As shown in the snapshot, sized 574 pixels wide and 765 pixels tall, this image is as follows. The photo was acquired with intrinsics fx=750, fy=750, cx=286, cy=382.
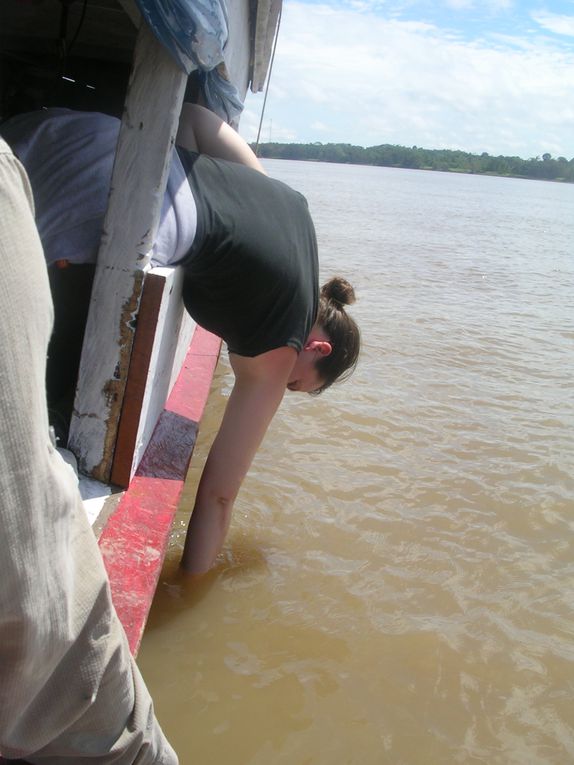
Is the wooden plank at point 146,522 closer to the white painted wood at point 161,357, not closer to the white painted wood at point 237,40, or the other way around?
the white painted wood at point 161,357

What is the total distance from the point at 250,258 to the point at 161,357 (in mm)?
663

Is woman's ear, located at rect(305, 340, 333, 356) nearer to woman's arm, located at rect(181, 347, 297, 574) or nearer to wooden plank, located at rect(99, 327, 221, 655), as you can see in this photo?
woman's arm, located at rect(181, 347, 297, 574)

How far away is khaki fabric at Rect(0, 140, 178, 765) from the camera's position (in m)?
0.81

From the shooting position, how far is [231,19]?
2895 millimetres

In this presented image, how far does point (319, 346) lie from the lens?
2719 mm

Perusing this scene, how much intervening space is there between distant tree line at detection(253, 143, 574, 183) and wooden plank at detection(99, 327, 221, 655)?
303 ft

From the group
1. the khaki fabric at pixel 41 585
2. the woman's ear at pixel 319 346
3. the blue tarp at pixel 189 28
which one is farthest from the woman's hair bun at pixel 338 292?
the khaki fabric at pixel 41 585

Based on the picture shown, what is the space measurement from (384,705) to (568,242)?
60.8 feet

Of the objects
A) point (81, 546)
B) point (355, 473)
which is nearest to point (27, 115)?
point (81, 546)

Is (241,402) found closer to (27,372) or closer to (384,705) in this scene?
(384,705)

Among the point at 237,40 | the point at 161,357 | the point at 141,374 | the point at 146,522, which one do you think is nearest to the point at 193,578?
the point at 146,522

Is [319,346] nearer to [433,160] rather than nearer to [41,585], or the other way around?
[41,585]

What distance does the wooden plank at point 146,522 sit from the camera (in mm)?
2008

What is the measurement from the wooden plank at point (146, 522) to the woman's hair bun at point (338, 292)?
2.73 ft
